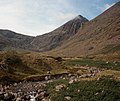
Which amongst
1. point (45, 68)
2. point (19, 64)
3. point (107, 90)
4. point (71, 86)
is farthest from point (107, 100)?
point (45, 68)

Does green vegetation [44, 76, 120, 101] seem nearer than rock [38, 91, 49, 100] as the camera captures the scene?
Yes

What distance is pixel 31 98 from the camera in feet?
138

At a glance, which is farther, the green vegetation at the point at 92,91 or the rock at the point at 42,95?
the rock at the point at 42,95

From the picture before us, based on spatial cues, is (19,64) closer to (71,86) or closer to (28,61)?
(28,61)

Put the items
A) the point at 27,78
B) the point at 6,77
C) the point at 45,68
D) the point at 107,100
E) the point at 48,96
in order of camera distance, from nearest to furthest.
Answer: the point at 107,100
the point at 48,96
the point at 6,77
the point at 27,78
the point at 45,68

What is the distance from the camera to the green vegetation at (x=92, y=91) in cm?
3486

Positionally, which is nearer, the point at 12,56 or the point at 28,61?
the point at 12,56

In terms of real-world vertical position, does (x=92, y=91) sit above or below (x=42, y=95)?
above

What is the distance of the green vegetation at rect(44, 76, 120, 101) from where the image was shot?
34.9 m

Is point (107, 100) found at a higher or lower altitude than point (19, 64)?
lower

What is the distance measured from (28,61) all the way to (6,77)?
24570 mm

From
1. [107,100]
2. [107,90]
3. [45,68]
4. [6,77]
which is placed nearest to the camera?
[107,100]

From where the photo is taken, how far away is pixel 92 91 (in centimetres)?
3706

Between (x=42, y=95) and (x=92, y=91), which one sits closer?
(x=92, y=91)
